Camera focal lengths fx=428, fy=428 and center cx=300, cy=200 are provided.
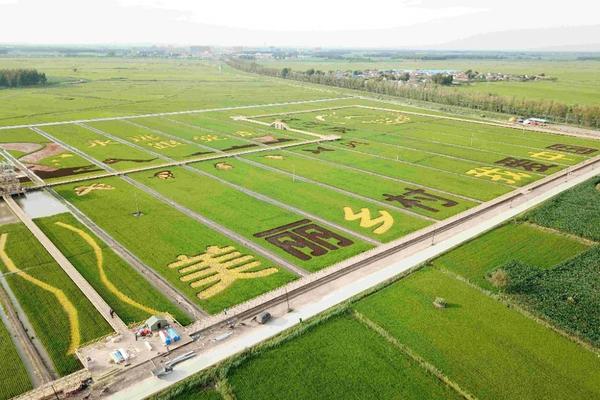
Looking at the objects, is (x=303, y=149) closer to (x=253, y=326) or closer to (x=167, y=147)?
(x=167, y=147)

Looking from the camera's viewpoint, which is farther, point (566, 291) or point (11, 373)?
point (566, 291)

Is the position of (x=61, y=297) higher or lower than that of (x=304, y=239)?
lower

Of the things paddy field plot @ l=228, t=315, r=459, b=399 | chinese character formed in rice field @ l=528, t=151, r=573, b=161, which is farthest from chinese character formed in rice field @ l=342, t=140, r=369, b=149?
paddy field plot @ l=228, t=315, r=459, b=399

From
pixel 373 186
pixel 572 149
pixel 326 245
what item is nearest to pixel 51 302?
pixel 326 245

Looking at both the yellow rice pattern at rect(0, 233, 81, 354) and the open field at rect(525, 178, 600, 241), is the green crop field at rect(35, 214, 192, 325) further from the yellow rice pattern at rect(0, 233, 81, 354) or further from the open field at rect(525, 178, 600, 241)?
the open field at rect(525, 178, 600, 241)

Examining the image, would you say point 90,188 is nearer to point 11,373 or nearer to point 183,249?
point 183,249

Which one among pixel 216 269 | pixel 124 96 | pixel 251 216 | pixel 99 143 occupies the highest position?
pixel 124 96

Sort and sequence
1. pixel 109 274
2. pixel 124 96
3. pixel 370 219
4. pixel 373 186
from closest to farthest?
pixel 109 274
pixel 370 219
pixel 373 186
pixel 124 96
